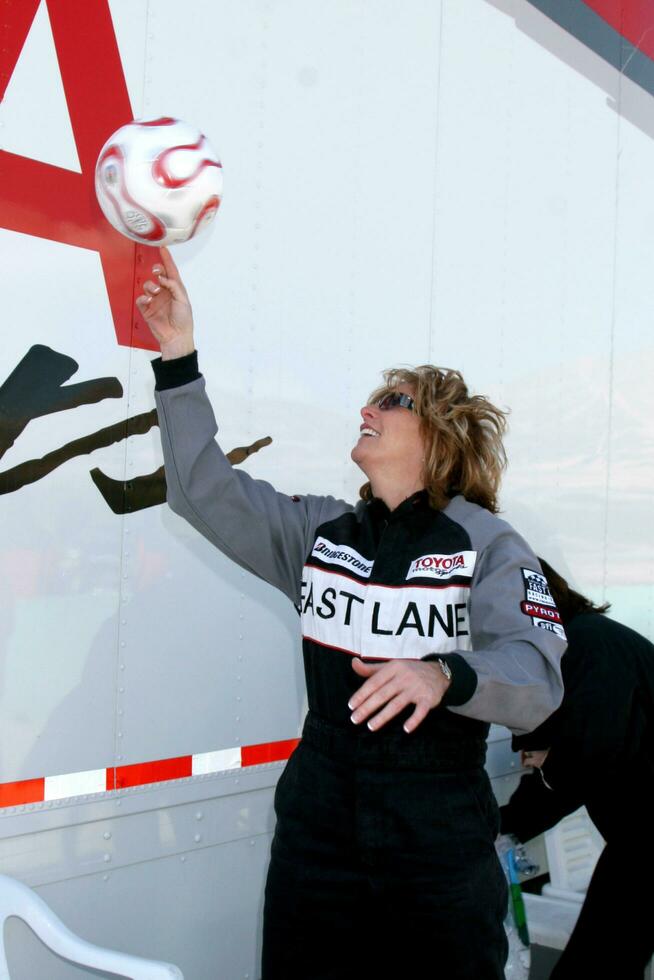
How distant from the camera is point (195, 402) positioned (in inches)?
75.2

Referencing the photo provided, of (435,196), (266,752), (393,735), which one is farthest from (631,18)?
(393,735)

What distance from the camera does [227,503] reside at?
1.99m

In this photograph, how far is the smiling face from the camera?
212cm

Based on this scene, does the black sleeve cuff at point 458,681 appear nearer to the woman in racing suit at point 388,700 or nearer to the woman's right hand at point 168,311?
the woman in racing suit at point 388,700

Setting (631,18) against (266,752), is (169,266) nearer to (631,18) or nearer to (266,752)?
(266,752)

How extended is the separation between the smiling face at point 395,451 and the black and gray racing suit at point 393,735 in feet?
0.41

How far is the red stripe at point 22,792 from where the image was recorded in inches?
78.4

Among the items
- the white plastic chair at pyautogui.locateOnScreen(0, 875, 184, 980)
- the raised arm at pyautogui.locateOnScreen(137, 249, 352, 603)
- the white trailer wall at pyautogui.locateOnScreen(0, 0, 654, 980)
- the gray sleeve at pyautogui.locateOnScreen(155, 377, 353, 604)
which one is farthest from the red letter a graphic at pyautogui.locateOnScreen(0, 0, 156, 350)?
the white plastic chair at pyautogui.locateOnScreen(0, 875, 184, 980)

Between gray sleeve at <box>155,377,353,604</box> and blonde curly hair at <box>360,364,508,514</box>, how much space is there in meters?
0.22

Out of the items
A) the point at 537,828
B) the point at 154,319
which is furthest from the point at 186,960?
the point at 154,319

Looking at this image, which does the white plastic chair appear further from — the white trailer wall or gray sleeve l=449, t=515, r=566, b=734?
gray sleeve l=449, t=515, r=566, b=734

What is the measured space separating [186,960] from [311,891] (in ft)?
2.22

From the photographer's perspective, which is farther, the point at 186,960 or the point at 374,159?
the point at 374,159

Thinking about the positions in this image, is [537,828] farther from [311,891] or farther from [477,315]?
[477,315]
